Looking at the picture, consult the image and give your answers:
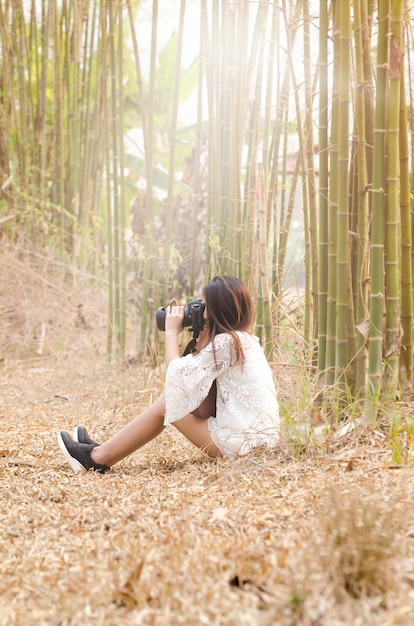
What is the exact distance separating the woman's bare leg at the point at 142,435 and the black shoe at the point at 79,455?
0.05 feet

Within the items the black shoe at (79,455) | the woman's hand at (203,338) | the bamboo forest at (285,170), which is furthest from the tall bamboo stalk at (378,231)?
the black shoe at (79,455)

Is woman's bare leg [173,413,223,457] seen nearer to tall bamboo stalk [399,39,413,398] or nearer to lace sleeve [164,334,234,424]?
lace sleeve [164,334,234,424]

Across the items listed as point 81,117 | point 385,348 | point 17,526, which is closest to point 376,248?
point 385,348

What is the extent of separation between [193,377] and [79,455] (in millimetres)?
392

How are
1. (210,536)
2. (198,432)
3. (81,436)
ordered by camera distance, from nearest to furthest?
(210,536) → (198,432) → (81,436)

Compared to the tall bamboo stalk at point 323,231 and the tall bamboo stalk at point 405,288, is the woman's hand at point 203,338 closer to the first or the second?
the tall bamboo stalk at point 323,231

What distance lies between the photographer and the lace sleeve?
205 centimetres

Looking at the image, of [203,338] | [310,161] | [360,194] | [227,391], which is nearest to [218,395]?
[227,391]

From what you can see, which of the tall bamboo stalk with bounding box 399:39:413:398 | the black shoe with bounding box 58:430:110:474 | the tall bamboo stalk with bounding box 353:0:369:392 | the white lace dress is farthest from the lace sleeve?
the tall bamboo stalk with bounding box 399:39:413:398

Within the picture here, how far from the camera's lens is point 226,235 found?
2982mm

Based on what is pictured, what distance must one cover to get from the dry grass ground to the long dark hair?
1.04ft

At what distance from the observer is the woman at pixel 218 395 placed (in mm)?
2049

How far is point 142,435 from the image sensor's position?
2.10m

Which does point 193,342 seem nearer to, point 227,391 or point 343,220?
point 227,391
